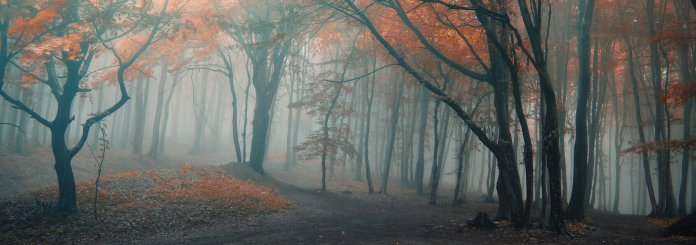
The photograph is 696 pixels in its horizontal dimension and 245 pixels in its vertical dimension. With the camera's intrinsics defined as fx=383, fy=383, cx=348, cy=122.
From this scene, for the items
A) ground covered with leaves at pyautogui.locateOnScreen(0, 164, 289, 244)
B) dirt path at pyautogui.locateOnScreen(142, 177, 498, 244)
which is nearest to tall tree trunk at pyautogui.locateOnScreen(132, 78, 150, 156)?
ground covered with leaves at pyautogui.locateOnScreen(0, 164, 289, 244)

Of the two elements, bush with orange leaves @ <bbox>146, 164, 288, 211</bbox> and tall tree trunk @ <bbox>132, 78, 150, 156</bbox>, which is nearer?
bush with orange leaves @ <bbox>146, 164, 288, 211</bbox>

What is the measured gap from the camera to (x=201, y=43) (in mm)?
20359

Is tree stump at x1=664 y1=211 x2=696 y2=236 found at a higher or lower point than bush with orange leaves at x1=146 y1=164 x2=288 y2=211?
higher

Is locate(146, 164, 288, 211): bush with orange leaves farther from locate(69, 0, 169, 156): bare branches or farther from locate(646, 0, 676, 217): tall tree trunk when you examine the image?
locate(646, 0, 676, 217): tall tree trunk

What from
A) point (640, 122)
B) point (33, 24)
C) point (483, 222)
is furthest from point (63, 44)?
point (640, 122)

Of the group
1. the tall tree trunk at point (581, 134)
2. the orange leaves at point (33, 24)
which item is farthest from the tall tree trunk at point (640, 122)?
the orange leaves at point (33, 24)

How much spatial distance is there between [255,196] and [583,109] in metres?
11.9

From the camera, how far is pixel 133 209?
11.1 m

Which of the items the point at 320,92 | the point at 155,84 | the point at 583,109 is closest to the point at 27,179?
the point at 320,92

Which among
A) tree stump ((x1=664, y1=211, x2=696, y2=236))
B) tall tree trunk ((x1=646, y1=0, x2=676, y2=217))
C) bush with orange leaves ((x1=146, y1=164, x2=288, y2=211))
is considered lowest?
bush with orange leaves ((x1=146, y1=164, x2=288, y2=211))

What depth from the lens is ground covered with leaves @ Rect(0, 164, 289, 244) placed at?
9.59 meters

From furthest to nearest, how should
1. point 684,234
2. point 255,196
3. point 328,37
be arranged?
point 328,37 < point 255,196 < point 684,234

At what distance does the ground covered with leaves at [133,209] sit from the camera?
377 inches

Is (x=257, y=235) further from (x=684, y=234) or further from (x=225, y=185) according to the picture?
(x=684, y=234)
